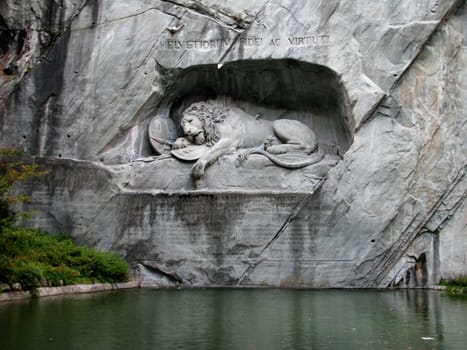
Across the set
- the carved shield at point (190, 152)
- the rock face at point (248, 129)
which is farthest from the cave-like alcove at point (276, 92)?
the carved shield at point (190, 152)

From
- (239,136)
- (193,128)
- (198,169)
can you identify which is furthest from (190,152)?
(239,136)

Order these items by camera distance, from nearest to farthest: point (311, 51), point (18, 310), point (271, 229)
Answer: point (18, 310) < point (271, 229) < point (311, 51)

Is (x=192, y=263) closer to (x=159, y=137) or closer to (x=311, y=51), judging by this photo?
(x=159, y=137)

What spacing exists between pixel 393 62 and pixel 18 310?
9.50 meters

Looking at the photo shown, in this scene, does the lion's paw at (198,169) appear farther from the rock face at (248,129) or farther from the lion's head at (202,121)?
the lion's head at (202,121)

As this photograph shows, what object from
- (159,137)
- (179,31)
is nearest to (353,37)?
(179,31)

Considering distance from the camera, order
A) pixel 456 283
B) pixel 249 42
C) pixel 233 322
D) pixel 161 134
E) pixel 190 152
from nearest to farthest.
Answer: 1. pixel 233 322
2. pixel 456 283
3. pixel 249 42
4. pixel 190 152
5. pixel 161 134

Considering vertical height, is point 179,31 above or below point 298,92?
above

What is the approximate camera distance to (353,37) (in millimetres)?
14180

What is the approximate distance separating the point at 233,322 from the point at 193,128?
747 centimetres

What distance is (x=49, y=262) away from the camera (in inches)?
446

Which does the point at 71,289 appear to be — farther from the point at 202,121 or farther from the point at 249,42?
the point at 249,42

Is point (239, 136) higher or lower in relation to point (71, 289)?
higher

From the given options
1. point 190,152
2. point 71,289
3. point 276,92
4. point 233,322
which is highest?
point 276,92
